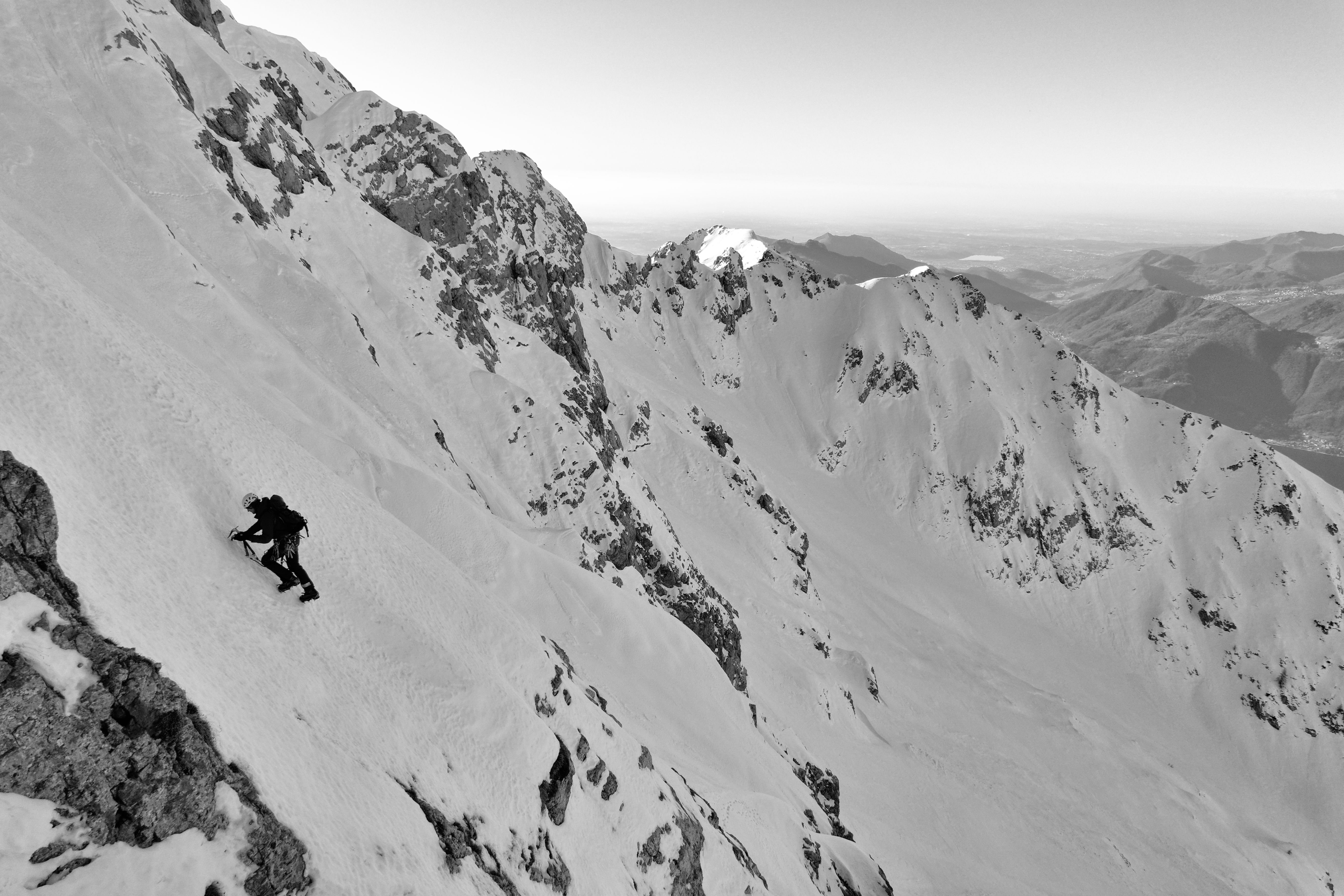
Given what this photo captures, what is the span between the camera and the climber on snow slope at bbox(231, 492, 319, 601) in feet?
41.6

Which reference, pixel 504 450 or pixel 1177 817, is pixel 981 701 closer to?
pixel 1177 817

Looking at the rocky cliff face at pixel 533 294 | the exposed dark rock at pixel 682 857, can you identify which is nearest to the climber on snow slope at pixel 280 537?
the exposed dark rock at pixel 682 857

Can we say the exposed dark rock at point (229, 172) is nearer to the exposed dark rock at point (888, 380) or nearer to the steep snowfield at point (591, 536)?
the steep snowfield at point (591, 536)

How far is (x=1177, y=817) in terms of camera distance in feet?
242

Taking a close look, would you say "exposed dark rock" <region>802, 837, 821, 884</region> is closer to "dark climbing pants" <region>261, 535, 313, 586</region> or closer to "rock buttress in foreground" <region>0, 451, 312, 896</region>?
"rock buttress in foreground" <region>0, 451, 312, 896</region>

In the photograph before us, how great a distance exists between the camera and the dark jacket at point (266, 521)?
12594 millimetres

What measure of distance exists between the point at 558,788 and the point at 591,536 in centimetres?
3110

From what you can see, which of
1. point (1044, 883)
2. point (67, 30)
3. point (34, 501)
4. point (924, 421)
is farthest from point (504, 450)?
point (924, 421)

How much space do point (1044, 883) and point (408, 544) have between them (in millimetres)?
65021

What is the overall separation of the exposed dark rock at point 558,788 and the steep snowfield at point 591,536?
0.44ft

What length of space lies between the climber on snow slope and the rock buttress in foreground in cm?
332

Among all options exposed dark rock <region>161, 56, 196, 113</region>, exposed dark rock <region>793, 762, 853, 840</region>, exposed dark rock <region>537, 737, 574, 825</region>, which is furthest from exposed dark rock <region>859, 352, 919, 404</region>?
exposed dark rock <region>537, 737, 574, 825</region>

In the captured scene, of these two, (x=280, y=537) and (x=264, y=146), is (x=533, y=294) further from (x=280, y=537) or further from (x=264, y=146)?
(x=280, y=537)

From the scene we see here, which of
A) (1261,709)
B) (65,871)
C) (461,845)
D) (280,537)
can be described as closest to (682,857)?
(461,845)
